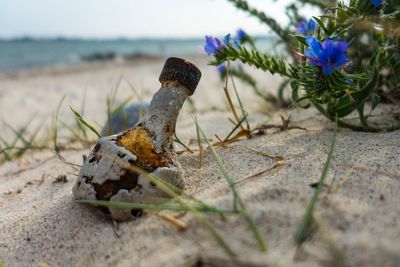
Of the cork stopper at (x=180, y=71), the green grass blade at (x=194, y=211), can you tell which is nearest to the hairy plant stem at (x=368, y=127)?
the cork stopper at (x=180, y=71)

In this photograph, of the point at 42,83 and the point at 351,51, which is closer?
the point at 351,51

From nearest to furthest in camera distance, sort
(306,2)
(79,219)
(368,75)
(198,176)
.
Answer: (79,219) < (198,176) < (368,75) < (306,2)

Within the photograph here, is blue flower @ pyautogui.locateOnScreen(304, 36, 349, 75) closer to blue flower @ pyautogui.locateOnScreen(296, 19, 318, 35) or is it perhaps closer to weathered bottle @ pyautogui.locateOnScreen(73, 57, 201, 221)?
weathered bottle @ pyautogui.locateOnScreen(73, 57, 201, 221)

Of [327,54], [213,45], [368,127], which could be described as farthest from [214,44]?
[368,127]

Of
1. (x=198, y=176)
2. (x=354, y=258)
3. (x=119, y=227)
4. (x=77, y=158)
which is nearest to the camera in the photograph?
(x=354, y=258)

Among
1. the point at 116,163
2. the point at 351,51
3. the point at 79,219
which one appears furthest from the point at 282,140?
the point at 351,51

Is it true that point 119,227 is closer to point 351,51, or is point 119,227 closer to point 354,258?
point 354,258
